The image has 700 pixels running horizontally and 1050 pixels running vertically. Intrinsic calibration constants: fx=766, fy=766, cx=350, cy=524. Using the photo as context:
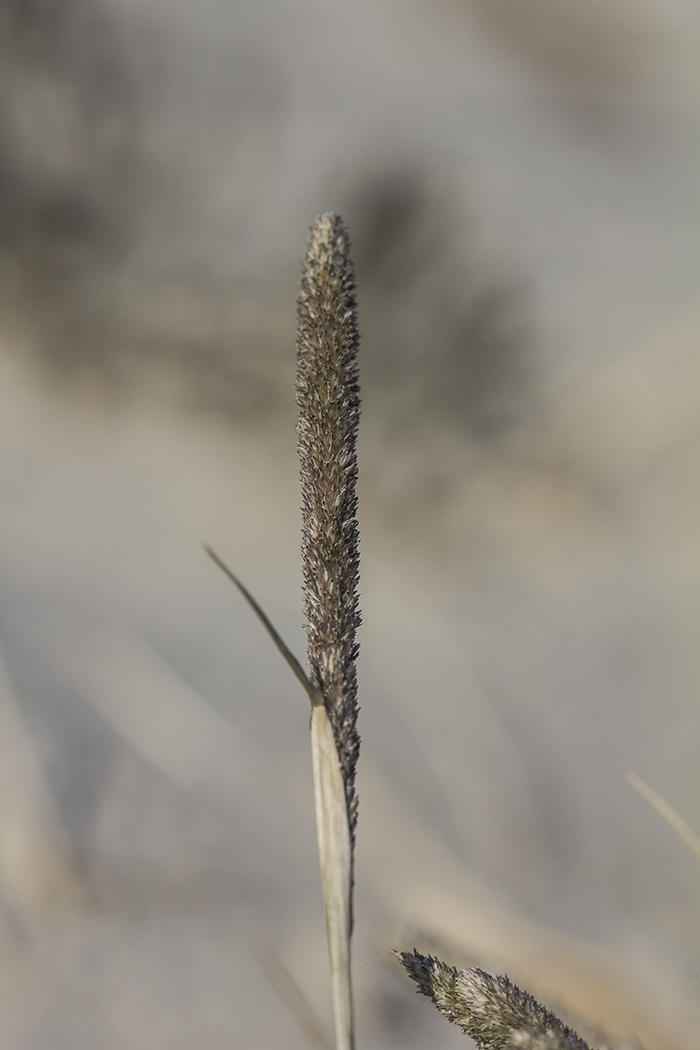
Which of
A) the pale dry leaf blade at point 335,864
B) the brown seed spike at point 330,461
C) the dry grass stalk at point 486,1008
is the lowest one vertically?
the dry grass stalk at point 486,1008

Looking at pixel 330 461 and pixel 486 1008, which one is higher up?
pixel 330 461

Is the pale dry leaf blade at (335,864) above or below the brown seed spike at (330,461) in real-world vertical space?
below

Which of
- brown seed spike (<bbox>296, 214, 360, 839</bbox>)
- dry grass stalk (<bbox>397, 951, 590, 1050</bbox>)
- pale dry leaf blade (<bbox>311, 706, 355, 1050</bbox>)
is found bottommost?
dry grass stalk (<bbox>397, 951, 590, 1050</bbox>)

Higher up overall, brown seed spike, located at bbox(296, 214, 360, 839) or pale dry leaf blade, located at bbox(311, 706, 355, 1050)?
brown seed spike, located at bbox(296, 214, 360, 839)

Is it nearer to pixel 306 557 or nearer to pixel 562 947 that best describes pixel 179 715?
pixel 562 947

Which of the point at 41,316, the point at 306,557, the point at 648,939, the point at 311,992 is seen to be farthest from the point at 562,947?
the point at 41,316
